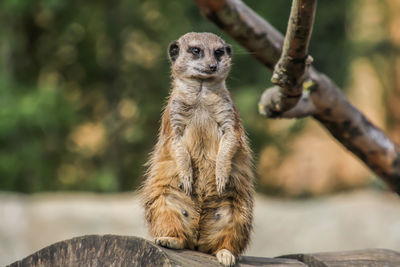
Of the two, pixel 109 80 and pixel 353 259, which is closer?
pixel 353 259

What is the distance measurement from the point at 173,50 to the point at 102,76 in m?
7.16

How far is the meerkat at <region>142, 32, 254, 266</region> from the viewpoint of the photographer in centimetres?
295

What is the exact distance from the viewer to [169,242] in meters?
2.81

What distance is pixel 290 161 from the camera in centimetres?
1233

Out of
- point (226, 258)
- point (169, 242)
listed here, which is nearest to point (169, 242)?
point (169, 242)

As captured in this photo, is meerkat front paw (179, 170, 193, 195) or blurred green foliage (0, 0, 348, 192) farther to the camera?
blurred green foliage (0, 0, 348, 192)

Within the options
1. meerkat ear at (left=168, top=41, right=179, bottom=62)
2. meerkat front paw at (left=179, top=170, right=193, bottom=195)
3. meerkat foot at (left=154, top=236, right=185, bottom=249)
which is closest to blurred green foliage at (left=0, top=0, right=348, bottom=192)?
meerkat ear at (left=168, top=41, right=179, bottom=62)

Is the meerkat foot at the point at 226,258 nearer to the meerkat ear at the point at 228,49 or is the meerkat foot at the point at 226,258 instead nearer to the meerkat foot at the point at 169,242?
the meerkat foot at the point at 169,242

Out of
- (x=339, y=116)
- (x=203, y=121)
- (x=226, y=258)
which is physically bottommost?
(x=226, y=258)

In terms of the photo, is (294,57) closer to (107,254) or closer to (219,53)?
(219,53)

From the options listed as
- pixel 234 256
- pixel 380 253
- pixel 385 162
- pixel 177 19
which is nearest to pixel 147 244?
pixel 234 256

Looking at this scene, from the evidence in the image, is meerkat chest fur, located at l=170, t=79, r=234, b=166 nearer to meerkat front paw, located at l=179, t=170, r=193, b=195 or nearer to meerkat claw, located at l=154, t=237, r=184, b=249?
meerkat front paw, located at l=179, t=170, r=193, b=195

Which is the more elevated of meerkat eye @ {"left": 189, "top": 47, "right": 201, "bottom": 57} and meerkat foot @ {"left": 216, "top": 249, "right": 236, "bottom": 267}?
meerkat eye @ {"left": 189, "top": 47, "right": 201, "bottom": 57}

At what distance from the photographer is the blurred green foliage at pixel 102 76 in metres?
9.47
